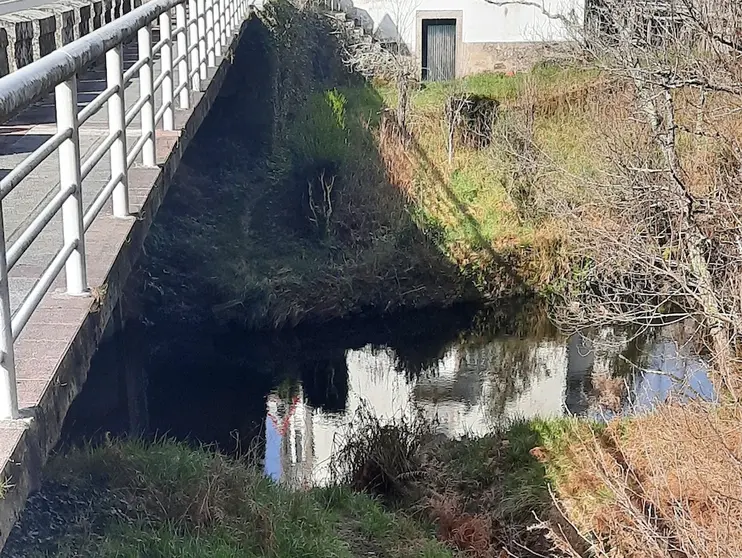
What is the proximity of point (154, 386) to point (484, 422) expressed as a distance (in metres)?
4.58

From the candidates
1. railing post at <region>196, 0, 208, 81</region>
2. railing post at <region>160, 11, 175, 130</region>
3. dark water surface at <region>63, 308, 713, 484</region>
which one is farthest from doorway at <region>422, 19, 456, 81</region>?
railing post at <region>160, 11, 175, 130</region>

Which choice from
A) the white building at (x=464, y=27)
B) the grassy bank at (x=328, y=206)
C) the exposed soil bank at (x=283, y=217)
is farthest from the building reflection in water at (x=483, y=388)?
the white building at (x=464, y=27)

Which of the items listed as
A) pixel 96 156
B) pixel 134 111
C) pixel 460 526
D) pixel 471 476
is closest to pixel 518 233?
pixel 471 476

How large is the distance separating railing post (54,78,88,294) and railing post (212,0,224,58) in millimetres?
7308

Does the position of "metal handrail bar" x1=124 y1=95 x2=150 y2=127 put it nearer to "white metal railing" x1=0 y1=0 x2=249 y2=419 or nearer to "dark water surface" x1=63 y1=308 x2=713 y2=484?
"white metal railing" x1=0 y1=0 x2=249 y2=419

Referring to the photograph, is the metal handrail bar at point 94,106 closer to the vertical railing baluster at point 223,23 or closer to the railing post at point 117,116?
the railing post at point 117,116

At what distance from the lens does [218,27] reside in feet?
38.3

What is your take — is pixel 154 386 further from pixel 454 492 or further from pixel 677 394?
pixel 677 394

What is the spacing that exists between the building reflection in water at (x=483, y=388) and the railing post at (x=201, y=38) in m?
4.39

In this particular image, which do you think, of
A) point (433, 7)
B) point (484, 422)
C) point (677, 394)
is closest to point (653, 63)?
point (677, 394)

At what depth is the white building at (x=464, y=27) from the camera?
23.0 meters

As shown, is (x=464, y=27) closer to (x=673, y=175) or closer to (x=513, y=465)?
(x=673, y=175)

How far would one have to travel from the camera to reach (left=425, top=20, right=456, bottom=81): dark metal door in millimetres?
23641

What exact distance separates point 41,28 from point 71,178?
581cm
